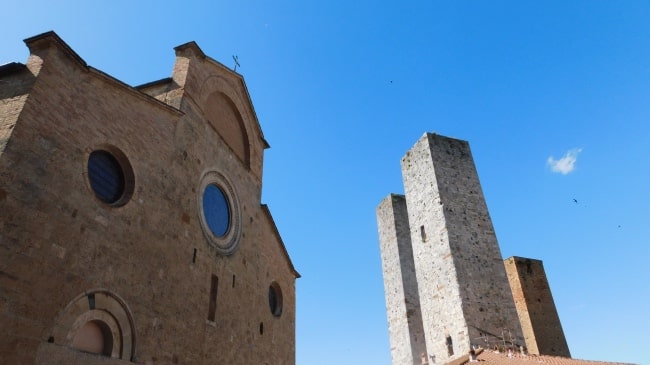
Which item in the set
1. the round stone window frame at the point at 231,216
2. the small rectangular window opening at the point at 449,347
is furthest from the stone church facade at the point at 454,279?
the round stone window frame at the point at 231,216

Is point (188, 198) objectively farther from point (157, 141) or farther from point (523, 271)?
point (523, 271)

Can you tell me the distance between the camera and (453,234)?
43.5 feet

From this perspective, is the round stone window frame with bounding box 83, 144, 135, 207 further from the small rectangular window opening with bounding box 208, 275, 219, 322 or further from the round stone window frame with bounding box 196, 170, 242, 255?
the small rectangular window opening with bounding box 208, 275, 219, 322

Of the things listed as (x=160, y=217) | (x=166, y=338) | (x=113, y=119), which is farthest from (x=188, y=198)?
(x=166, y=338)

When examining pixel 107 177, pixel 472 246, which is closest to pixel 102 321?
pixel 107 177

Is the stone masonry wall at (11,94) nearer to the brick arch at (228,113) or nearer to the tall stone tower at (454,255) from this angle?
the brick arch at (228,113)

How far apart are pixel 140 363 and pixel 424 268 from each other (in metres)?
10.1

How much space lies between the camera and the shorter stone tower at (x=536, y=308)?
15562mm

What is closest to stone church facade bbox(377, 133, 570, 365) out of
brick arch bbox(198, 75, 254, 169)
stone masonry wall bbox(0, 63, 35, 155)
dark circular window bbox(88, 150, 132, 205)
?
brick arch bbox(198, 75, 254, 169)

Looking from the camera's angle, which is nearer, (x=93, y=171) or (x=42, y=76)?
(x=42, y=76)

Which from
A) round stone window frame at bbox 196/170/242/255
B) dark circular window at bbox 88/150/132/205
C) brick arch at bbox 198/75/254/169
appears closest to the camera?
dark circular window at bbox 88/150/132/205

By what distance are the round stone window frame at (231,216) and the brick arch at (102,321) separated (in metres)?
2.99

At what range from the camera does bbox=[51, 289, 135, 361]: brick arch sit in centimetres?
546

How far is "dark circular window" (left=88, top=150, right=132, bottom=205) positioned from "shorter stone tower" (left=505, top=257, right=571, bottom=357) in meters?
15.5
